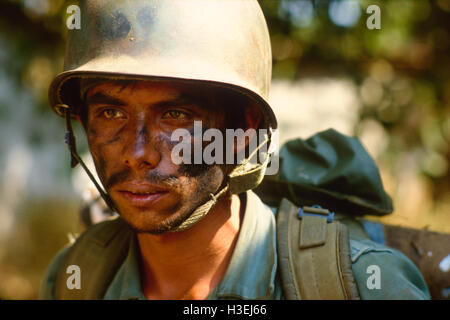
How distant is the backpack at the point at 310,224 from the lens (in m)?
1.86

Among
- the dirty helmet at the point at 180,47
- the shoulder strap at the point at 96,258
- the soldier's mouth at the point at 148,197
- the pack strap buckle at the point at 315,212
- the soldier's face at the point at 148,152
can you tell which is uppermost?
the dirty helmet at the point at 180,47

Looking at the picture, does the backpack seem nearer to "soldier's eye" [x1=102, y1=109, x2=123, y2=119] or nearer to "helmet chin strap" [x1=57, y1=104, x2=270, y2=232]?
"helmet chin strap" [x1=57, y1=104, x2=270, y2=232]

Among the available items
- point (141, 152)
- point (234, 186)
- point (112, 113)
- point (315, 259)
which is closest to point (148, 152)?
point (141, 152)

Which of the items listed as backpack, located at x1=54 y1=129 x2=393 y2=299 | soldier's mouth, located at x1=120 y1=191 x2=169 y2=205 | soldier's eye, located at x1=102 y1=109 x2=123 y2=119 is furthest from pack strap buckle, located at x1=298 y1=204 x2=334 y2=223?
soldier's eye, located at x1=102 y1=109 x2=123 y2=119

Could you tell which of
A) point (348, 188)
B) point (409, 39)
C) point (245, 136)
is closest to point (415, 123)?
point (409, 39)

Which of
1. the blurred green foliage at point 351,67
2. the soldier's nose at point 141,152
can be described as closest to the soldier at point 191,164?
the soldier's nose at point 141,152

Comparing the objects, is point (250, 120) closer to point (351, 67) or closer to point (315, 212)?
point (315, 212)

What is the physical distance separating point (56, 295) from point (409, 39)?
16.3 ft

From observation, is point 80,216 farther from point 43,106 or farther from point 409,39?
point 409,39

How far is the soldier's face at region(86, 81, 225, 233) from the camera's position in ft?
6.12

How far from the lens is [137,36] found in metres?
1.94

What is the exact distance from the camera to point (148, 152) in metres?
1.84

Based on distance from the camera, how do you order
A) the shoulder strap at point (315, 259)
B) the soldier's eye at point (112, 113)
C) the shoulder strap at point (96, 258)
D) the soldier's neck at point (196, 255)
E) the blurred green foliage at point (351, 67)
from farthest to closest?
the blurred green foliage at point (351, 67) < the shoulder strap at point (96, 258) < the soldier's neck at point (196, 255) < the soldier's eye at point (112, 113) < the shoulder strap at point (315, 259)

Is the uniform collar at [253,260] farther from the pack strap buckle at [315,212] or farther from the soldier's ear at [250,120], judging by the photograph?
the soldier's ear at [250,120]
